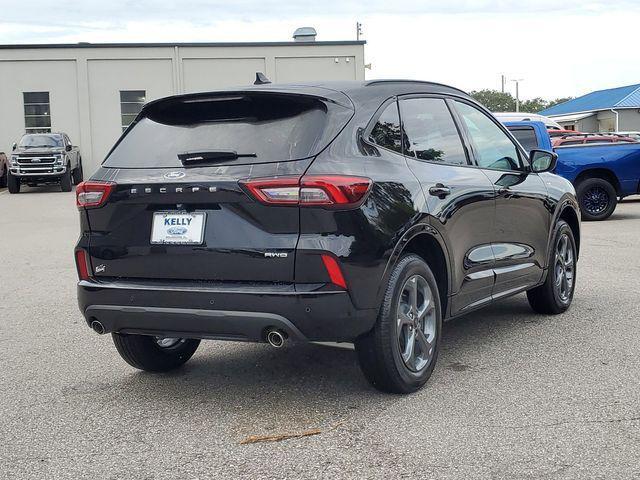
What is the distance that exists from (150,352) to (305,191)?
1769 millimetres

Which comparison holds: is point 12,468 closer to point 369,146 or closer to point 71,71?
point 369,146

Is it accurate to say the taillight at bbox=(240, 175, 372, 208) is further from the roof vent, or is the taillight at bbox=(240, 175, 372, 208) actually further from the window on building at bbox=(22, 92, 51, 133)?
the roof vent

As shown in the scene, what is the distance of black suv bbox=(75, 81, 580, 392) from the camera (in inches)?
169

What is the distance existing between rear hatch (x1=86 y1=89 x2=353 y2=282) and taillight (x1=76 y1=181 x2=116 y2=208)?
0.03m

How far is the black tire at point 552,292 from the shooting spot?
271 inches

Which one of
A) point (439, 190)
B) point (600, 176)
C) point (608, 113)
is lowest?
point (600, 176)

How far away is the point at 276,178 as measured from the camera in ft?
14.1

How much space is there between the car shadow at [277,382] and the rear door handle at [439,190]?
1077 mm

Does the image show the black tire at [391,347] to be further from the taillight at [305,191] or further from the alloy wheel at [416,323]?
the taillight at [305,191]

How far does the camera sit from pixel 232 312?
4.33 meters

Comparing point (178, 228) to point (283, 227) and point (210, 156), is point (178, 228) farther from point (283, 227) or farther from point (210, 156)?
point (283, 227)

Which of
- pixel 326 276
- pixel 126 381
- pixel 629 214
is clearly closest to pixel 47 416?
pixel 126 381

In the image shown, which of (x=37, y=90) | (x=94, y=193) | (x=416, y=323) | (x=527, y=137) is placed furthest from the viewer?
(x=37, y=90)

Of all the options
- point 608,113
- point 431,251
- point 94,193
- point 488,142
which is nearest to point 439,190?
point 431,251
